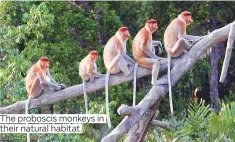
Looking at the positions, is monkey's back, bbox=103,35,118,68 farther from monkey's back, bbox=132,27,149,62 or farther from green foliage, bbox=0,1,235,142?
green foliage, bbox=0,1,235,142

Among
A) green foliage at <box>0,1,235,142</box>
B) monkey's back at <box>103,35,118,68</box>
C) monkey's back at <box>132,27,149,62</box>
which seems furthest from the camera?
green foliage at <box>0,1,235,142</box>

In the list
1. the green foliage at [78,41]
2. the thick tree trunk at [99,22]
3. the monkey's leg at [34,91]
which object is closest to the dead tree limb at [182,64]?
the green foliage at [78,41]

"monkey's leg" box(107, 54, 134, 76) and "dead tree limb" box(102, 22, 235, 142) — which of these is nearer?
"dead tree limb" box(102, 22, 235, 142)

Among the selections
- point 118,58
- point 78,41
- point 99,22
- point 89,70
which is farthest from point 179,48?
point 99,22

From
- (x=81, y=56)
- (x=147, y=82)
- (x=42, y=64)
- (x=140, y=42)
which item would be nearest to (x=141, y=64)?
(x=140, y=42)

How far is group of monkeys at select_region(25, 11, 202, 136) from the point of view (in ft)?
19.0

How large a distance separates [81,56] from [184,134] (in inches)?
168

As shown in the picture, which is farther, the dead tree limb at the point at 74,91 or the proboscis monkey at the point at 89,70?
the proboscis monkey at the point at 89,70

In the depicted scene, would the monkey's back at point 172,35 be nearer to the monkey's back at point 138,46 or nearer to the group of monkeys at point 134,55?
the group of monkeys at point 134,55

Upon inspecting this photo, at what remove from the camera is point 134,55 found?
6047 mm

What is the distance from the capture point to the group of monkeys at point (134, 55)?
19.0 ft

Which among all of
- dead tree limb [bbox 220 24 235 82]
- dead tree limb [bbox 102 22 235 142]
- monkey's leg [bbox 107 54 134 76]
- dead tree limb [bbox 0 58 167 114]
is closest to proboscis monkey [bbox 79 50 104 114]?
dead tree limb [bbox 0 58 167 114]

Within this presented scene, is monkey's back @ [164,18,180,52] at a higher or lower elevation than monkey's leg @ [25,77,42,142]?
higher

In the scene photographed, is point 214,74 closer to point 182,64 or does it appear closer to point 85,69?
point 85,69
